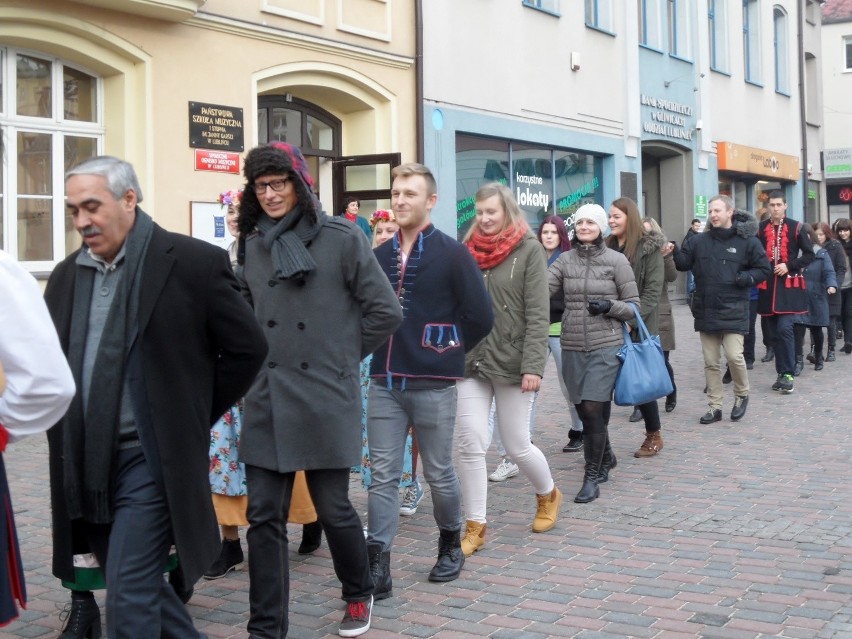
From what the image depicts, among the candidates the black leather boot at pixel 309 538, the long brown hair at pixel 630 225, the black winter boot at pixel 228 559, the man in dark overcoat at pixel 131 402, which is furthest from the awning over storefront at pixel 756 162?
the man in dark overcoat at pixel 131 402

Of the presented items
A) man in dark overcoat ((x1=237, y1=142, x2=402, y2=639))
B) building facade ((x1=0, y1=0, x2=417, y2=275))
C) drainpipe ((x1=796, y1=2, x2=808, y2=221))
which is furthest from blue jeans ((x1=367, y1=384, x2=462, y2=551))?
drainpipe ((x1=796, y1=2, x2=808, y2=221))

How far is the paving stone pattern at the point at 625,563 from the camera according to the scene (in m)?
4.97

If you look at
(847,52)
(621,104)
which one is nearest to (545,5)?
(621,104)

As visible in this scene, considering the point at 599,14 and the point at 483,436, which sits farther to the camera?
the point at 599,14

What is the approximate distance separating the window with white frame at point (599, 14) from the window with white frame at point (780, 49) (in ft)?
31.1

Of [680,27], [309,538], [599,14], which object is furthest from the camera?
[680,27]

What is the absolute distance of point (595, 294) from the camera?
24.9 feet

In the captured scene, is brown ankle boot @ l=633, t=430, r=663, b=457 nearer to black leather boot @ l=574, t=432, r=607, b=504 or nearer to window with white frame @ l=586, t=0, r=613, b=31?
black leather boot @ l=574, t=432, r=607, b=504

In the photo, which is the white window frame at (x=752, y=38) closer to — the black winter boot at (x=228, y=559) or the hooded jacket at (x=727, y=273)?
the hooded jacket at (x=727, y=273)

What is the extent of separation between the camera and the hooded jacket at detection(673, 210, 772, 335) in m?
10.2

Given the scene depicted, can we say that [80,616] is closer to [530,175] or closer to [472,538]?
[472,538]

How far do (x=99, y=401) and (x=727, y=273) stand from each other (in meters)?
7.64

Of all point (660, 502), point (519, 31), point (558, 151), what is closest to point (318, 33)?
point (519, 31)

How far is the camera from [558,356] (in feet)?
30.1
